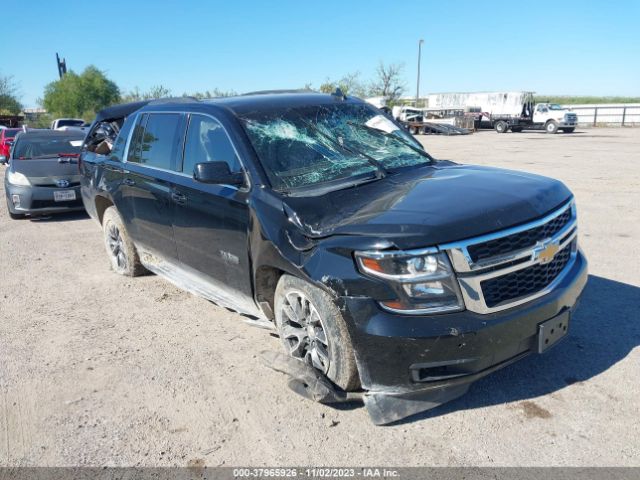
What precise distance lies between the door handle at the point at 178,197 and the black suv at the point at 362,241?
0.05 ft

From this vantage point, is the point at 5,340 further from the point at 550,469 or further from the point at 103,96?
the point at 103,96

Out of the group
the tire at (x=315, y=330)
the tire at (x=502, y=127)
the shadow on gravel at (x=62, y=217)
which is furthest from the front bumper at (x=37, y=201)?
the tire at (x=502, y=127)

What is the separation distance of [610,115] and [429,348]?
48.8 meters

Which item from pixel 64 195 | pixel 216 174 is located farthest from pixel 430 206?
pixel 64 195

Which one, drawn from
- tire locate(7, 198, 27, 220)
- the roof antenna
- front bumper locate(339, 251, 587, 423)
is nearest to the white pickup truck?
tire locate(7, 198, 27, 220)

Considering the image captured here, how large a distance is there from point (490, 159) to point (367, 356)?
16.8m

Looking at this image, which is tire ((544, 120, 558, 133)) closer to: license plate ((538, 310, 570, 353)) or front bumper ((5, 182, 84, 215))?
front bumper ((5, 182, 84, 215))

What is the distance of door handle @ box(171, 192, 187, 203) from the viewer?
171 inches

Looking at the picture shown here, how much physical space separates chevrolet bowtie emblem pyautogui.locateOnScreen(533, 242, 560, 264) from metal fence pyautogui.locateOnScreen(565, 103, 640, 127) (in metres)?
46.2

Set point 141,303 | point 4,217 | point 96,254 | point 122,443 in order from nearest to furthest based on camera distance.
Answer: point 122,443
point 141,303
point 96,254
point 4,217

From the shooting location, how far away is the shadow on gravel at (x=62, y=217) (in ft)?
33.8

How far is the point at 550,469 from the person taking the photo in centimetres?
264

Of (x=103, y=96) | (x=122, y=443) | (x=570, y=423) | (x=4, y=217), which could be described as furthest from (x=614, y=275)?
(x=103, y=96)

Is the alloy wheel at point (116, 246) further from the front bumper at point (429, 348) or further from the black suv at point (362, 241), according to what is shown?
the front bumper at point (429, 348)
